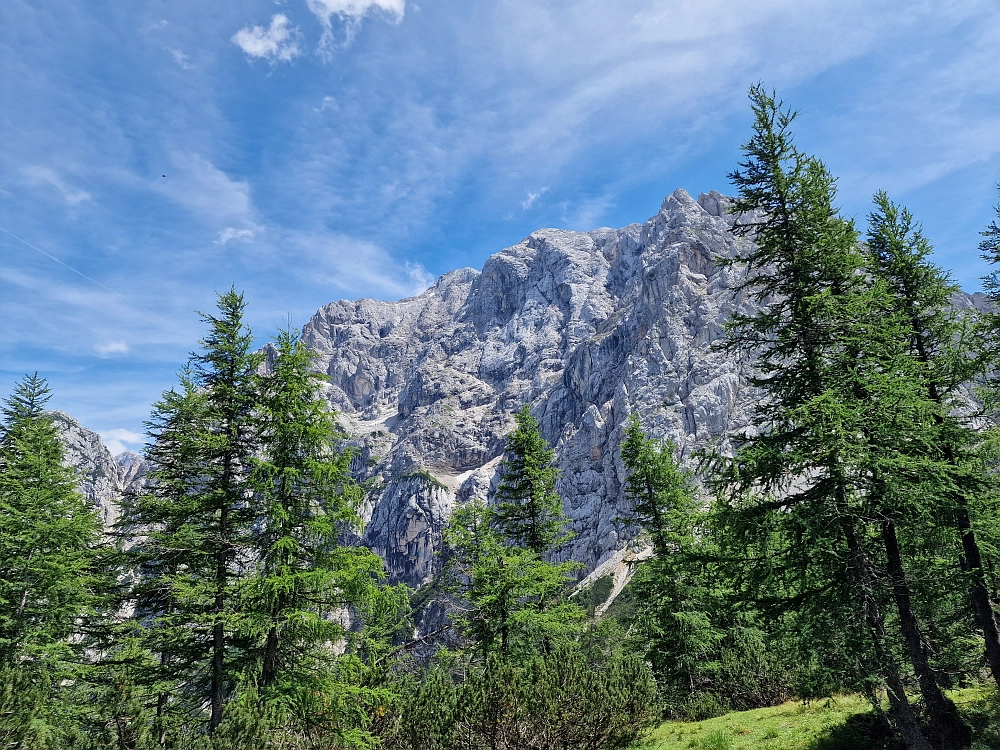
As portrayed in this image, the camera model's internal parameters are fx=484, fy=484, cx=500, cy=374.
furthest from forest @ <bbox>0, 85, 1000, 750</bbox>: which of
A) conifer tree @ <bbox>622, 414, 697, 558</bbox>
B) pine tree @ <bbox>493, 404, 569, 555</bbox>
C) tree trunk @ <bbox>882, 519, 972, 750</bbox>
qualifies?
conifer tree @ <bbox>622, 414, 697, 558</bbox>

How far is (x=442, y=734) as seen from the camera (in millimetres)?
8992

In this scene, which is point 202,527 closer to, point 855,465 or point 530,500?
point 530,500

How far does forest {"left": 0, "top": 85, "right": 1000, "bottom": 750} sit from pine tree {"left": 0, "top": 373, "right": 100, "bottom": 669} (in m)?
0.10

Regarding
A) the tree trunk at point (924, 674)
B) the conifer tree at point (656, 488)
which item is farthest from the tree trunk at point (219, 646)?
the conifer tree at point (656, 488)

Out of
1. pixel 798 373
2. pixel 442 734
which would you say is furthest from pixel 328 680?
pixel 798 373

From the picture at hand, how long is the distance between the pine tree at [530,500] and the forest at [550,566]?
3281 mm

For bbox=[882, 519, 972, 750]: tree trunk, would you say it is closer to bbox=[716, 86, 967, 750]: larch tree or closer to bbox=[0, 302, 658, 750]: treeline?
bbox=[716, 86, 967, 750]: larch tree

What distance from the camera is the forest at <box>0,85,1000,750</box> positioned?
9312 millimetres

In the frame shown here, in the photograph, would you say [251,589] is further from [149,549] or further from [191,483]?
[149,549]

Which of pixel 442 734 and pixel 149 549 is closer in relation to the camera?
pixel 442 734

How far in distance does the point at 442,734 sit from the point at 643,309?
661ft

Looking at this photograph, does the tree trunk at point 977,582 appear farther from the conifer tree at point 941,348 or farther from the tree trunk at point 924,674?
the tree trunk at point 924,674

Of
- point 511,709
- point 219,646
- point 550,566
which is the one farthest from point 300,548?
point 550,566

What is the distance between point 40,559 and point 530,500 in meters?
16.5
